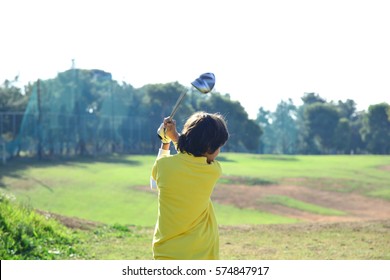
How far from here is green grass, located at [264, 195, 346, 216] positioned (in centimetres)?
2284

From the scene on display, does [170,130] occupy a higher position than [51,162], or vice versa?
[170,130]

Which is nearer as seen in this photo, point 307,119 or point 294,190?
point 294,190

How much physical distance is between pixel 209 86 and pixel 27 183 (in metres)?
26.5

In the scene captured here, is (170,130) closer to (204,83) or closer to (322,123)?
(204,83)

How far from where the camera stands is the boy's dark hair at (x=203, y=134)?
3.68 metres

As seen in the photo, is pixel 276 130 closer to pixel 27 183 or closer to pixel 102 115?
pixel 102 115

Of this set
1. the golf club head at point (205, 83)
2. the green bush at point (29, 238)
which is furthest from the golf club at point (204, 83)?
the green bush at point (29, 238)

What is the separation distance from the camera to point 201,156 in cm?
377

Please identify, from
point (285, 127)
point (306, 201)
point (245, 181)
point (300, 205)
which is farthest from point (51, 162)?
point (285, 127)

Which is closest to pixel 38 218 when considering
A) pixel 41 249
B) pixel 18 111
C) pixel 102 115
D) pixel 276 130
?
pixel 41 249

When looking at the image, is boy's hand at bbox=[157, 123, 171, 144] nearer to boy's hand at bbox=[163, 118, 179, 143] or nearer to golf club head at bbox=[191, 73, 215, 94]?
boy's hand at bbox=[163, 118, 179, 143]

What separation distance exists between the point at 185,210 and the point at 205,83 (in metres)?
0.99

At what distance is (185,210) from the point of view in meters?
3.71

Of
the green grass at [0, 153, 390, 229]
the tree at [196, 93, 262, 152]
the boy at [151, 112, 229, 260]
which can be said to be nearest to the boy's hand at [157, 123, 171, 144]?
the boy at [151, 112, 229, 260]
